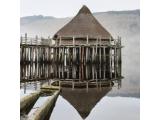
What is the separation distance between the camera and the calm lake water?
3240 millimetres

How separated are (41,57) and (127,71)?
27.2 inches

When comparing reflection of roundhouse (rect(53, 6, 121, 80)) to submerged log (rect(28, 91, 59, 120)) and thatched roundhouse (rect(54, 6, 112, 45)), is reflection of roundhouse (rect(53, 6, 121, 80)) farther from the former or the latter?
submerged log (rect(28, 91, 59, 120))

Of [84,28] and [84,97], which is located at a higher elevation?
[84,28]

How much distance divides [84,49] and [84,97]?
351mm

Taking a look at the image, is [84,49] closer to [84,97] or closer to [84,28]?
[84,28]

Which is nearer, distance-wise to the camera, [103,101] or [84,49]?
[103,101]

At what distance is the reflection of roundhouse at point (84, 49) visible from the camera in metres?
3.37

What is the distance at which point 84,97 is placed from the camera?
3.41 meters

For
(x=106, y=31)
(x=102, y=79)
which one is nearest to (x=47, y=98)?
(x=102, y=79)

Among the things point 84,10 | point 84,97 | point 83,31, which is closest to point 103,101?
point 84,97

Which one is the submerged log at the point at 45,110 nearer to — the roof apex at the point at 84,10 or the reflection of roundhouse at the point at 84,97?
the reflection of roundhouse at the point at 84,97

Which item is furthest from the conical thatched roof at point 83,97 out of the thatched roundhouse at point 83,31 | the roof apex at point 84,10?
the roof apex at point 84,10

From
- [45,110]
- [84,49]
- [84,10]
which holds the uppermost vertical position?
[84,10]
